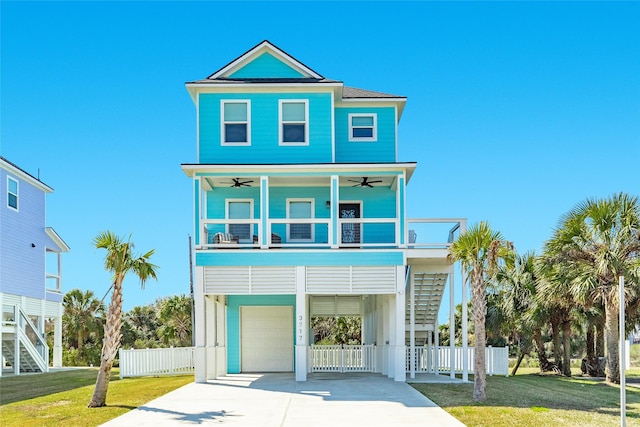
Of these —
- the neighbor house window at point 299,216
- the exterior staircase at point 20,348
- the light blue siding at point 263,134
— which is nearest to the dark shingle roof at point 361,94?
the light blue siding at point 263,134

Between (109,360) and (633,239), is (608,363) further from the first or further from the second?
(109,360)

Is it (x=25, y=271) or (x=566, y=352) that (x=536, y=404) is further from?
(x=25, y=271)

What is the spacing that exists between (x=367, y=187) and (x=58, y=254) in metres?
20.1

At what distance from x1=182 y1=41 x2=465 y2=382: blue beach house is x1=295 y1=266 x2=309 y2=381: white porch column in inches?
1.3

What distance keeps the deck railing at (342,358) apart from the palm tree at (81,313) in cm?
2004

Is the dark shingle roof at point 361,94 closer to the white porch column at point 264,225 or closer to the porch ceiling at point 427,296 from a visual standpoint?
the white porch column at point 264,225

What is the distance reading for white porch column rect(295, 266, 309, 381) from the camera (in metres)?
21.3

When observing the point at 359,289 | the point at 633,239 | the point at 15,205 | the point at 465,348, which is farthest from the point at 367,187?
the point at 15,205

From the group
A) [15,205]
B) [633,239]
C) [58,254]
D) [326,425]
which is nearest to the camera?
[326,425]

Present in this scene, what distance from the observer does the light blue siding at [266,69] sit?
25203 millimetres

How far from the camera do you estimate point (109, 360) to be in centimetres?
1634

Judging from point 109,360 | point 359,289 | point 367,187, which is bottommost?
point 109,360

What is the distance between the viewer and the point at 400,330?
71.1 ft

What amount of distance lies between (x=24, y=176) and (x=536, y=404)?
26.3 meters
